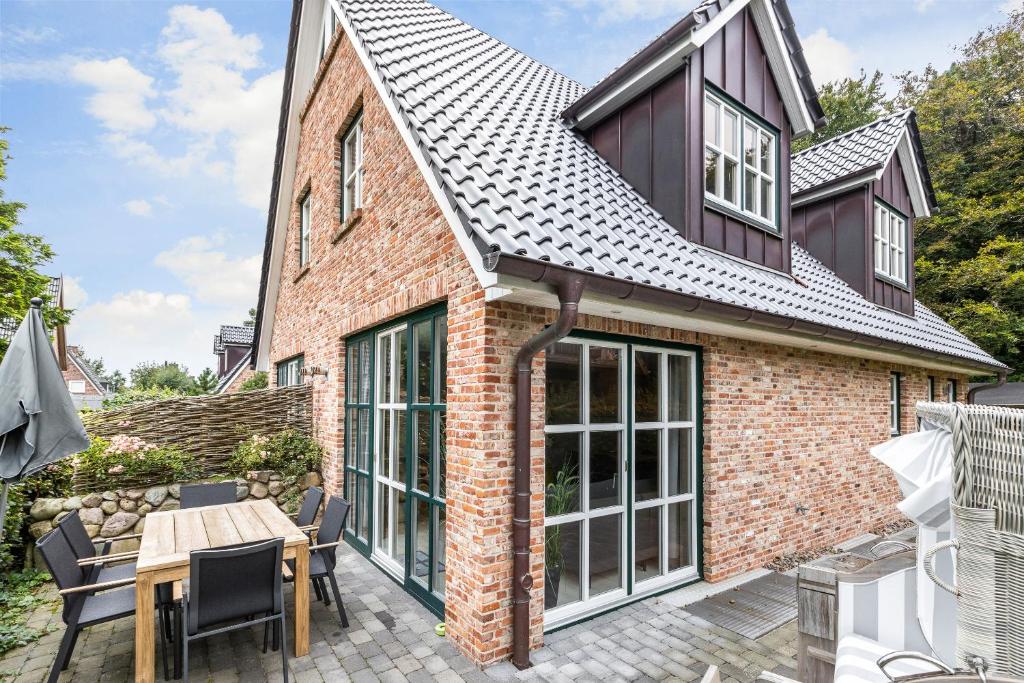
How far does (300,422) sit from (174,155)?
1748cm

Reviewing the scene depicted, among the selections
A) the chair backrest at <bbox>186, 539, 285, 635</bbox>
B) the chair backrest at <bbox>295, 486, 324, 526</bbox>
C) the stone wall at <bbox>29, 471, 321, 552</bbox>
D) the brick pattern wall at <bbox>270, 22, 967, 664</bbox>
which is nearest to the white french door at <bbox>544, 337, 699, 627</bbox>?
the brick pattern wall at <bbox>270, 22, 967, 664</bbox>

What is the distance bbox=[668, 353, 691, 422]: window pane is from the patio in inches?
69.0

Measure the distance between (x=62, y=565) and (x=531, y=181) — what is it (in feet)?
15.0

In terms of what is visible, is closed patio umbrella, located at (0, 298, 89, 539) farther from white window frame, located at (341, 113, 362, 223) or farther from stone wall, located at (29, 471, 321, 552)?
white window frame, located at (341, 113, 362, 223)

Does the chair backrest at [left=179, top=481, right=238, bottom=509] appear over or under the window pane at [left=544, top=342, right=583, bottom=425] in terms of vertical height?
under

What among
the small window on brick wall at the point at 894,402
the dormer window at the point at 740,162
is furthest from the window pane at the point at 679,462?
the small window on brick wall at the point at 894,402

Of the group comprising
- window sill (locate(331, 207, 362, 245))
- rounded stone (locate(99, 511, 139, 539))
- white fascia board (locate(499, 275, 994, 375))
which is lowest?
rounded stone (locate(99, 511, 139, 539))

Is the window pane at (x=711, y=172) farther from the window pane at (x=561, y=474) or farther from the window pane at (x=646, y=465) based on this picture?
the window pane at (x=561, y=474)

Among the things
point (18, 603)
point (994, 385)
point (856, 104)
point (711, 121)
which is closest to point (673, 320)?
point (711, 121)

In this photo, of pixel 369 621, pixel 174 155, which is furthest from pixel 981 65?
pixel 174 155

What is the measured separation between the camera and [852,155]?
8750 mm

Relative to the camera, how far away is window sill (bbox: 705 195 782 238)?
18.5 feet

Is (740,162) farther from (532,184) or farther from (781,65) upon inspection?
(532,184)

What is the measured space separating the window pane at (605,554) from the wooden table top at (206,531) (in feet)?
7.78
